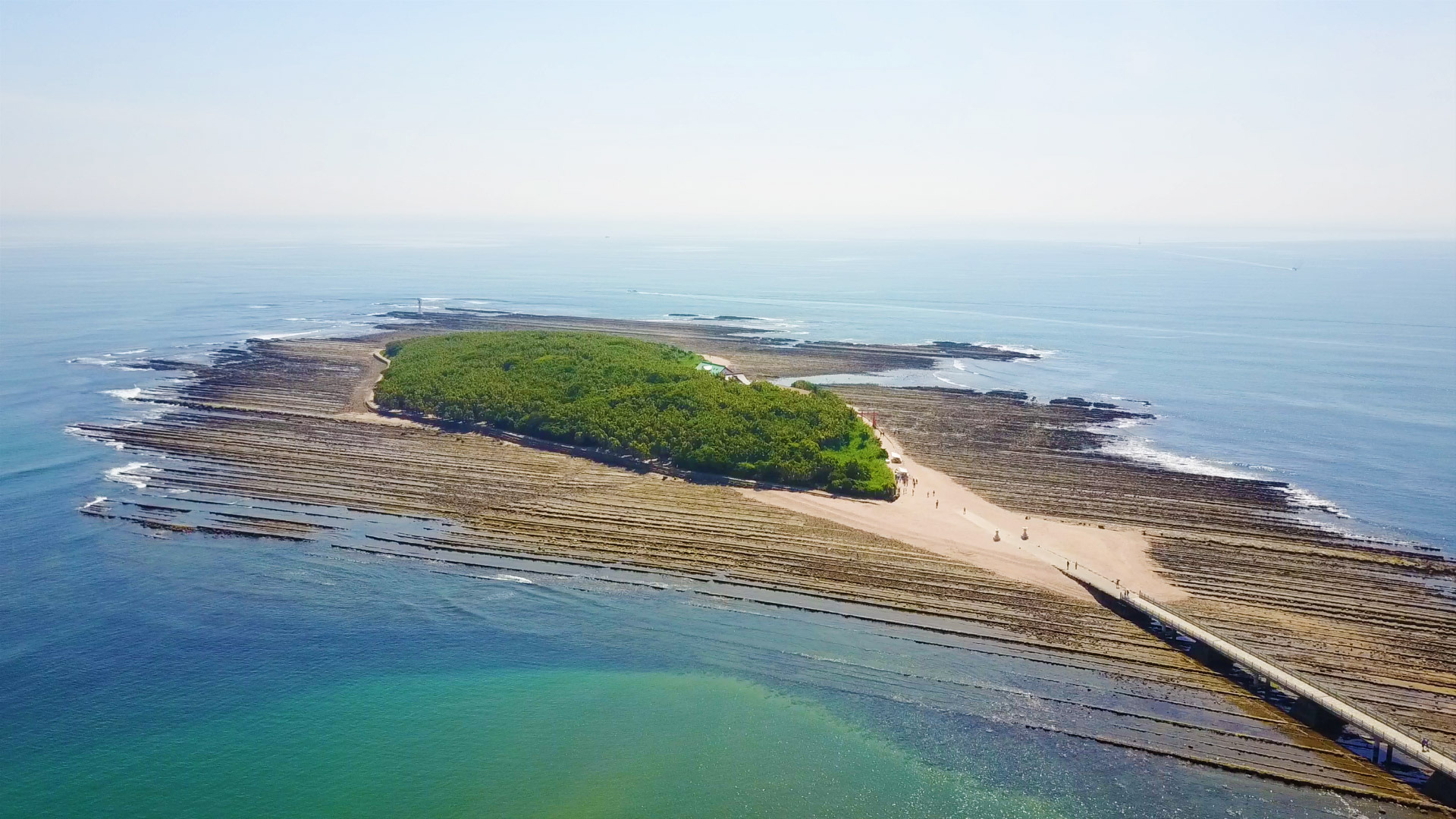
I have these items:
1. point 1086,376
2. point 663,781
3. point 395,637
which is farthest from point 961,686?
point 1086,376

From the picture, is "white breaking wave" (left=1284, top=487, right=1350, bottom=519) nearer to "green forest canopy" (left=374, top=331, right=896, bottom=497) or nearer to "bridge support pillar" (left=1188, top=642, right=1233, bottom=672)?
"bridge support pillar" (left=1188, top=642, right=1233, bottom=672)

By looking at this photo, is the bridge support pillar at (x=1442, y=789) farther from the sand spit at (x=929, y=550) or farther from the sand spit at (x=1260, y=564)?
the sand spit at (x=1260, y=564)

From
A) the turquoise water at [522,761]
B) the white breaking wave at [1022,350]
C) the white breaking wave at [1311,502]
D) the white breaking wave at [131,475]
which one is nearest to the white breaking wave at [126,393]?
the white breaking wave at [131,475]

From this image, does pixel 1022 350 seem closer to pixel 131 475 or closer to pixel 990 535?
pixel 990 535

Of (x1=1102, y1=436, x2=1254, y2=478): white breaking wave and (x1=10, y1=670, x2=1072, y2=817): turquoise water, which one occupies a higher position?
(x1=1102, y1=436, x2=1254, y2=478): white breaking wave

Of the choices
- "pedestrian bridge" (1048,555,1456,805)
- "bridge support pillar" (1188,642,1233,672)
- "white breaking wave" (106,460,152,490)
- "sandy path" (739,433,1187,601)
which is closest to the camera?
"pedestrian bridge" (1048,555,1456,805)

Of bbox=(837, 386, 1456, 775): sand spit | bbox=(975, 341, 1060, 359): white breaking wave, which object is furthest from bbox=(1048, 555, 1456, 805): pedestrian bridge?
bbox=(975, 341, 1060, 359): white breaking wave

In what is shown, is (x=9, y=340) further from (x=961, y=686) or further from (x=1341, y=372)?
(x=1341, y=372)

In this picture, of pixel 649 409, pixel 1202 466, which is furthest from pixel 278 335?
pixel 1202 466
